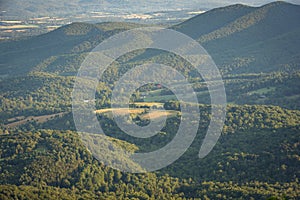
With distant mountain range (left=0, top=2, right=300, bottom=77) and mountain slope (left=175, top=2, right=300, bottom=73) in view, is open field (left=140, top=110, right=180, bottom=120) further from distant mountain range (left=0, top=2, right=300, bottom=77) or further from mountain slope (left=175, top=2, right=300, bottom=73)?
mountain slope (left=175, top=2, right=300, bottom=73)

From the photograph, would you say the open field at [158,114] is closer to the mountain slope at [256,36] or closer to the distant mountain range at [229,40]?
the distant mountain range at [229,40]

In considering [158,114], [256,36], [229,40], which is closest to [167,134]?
[158,114]

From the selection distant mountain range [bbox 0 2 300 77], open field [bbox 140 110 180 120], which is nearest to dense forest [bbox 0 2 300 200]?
open field [bbox 140 110 180 120]

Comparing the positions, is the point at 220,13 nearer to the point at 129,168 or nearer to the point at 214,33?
the point at 214,33

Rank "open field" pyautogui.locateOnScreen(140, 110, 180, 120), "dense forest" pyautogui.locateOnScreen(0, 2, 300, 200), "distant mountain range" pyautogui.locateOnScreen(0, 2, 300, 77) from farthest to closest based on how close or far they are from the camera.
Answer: "distant mountain range" pyautogui.locateOnScreen(0, 2, 300, 77), "open field" pyautogui.locateOnScreen(140, 110, 180, 120), "dense forest" pyautogui.locateOnScreen(0, 2, 300, 200)

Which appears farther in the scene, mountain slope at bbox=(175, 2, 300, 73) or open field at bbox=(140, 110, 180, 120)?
Result: mountain slope at bbox=(175, 2, 300, 73)

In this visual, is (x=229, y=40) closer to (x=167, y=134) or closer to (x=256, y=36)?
(x=256, y=36)

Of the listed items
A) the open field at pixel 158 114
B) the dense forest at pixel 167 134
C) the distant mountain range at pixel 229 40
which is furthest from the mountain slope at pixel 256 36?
the open field at pixel 158 114

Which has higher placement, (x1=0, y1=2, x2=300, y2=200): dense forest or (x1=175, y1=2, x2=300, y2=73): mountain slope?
(x1=175, y1=2, x2=300, y2=73): mountain slope
